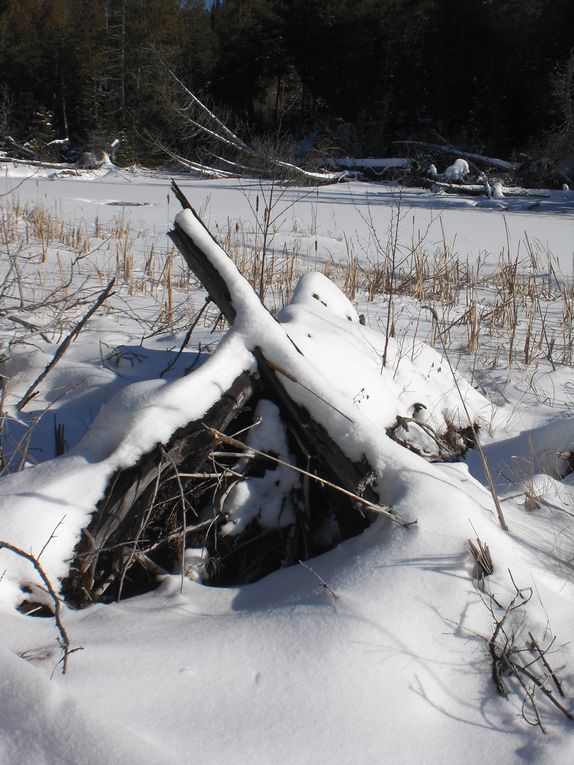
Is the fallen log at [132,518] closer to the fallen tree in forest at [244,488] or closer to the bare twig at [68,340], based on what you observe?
the fallen tree in forest at [244,488]

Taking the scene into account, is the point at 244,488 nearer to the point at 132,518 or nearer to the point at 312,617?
the point at 132,518

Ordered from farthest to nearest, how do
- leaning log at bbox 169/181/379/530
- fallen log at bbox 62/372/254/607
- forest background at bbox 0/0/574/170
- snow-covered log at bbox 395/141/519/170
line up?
forest background at bbox 0/0/574/170
snow-covered log at bbox 395/141/519/170
leaning log at bbox 169/181/379/530
fallen log at bbox 62/372/254/607

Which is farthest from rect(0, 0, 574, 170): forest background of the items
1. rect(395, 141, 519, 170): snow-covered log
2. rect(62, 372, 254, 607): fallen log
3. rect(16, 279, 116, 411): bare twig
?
rect(62, 372, 254, 607): fallen log

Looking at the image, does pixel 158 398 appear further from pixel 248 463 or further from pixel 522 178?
pixel 522 178

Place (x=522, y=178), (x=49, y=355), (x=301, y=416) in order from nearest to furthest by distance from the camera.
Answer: (x=301, y=416), (x=49, y=355), (x=522, y=178)

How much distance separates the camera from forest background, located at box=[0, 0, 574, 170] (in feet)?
61.3

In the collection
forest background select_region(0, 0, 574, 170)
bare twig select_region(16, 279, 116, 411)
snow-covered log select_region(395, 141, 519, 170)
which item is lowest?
bare twig select_region(16, 279, 116, 411)

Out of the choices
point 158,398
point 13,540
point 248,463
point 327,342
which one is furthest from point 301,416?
point 13,540

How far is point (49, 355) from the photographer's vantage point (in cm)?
253

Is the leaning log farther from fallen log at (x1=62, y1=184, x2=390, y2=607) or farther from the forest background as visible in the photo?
the forest background

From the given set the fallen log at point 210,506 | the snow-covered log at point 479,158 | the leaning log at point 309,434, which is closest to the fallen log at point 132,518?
the fallen log at point 210,506

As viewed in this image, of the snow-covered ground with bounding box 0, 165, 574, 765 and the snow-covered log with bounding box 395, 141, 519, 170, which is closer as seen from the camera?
the snow-covered ground with bounding box 0, 165, 574, 765

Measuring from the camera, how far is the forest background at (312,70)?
1869 centimetres

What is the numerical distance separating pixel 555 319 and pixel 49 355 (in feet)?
9.41
